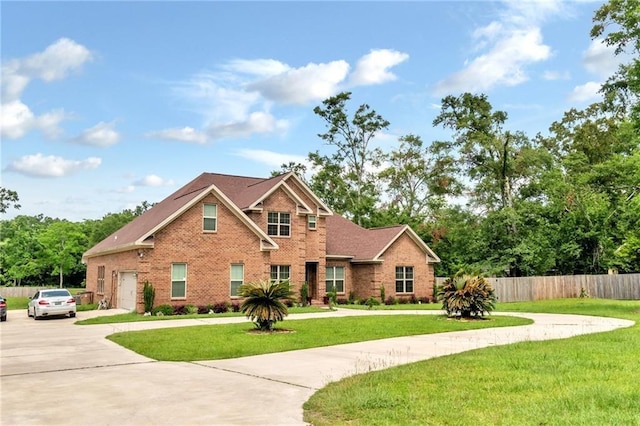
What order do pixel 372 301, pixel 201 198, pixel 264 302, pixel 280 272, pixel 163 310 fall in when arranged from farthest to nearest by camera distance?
pixel 372 301 → pixel 280 272 → pixel 201 198 → pixel 163 310 → pixel 264 302

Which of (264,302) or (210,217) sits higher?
(210,217)

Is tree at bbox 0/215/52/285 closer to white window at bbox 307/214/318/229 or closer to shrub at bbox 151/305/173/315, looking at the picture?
white window at bbox 307/214/318/229

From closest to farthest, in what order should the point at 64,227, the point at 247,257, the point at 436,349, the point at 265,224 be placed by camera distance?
the point at 436,349, the point at 247,257, the point at 265,224, the point at 64,227

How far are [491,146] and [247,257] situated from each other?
2536 cm

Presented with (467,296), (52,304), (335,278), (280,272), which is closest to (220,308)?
(280,272)

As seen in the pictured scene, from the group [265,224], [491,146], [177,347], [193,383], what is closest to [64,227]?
[265,224]

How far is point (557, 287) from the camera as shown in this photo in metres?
39.0

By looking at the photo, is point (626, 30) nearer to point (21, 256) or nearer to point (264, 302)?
point (264, 302)

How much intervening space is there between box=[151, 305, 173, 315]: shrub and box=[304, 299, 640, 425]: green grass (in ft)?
59.1

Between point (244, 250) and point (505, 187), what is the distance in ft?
86.3

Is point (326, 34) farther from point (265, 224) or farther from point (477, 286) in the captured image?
point (265, 224)

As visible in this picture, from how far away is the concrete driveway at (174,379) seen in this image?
23.6ft

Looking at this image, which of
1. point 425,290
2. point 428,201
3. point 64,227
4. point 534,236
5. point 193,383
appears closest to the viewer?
point 193,383

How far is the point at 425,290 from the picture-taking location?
128 feet
